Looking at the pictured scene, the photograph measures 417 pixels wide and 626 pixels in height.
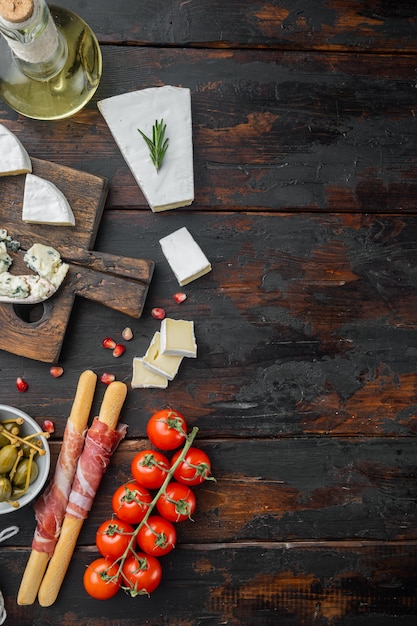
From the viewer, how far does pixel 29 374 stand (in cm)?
189

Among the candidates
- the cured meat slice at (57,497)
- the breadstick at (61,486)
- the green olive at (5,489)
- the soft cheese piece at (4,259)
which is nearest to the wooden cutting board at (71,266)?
the soft cheese piece at (4,259)

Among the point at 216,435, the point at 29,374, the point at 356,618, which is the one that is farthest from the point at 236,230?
the point at 356,618

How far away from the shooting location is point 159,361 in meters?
1.87

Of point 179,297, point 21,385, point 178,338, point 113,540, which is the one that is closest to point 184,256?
point 179,297

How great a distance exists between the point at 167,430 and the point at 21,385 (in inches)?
18.1

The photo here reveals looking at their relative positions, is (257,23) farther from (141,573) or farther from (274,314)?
(141,573)

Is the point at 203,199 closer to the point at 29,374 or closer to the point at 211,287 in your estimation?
the point at 211,287

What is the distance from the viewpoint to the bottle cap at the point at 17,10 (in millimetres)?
1534

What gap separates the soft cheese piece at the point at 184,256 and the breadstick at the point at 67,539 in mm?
385

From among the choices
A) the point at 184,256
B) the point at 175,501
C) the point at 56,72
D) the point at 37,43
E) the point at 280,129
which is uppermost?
the point at 37,43

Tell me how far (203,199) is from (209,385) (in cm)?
57

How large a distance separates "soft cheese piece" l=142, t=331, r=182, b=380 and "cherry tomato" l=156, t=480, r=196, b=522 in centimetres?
32

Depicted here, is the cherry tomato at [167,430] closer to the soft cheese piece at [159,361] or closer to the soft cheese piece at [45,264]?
the soft cheese piece at [159,361]

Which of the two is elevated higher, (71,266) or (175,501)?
(71,266)
